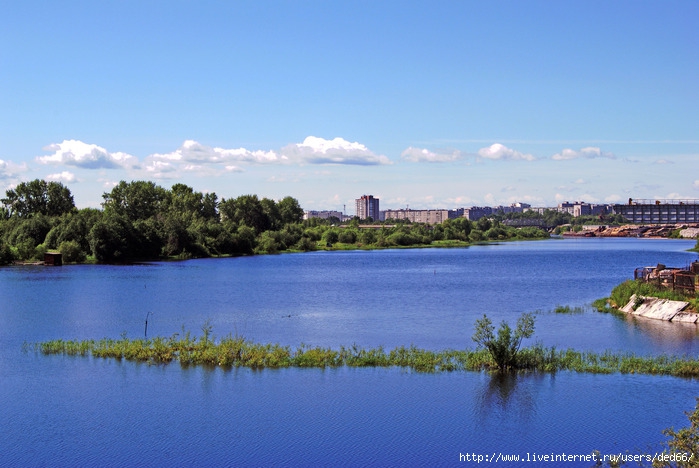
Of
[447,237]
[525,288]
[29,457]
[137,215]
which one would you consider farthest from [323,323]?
[447,237]

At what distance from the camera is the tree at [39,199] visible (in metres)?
121

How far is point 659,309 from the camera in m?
38.2

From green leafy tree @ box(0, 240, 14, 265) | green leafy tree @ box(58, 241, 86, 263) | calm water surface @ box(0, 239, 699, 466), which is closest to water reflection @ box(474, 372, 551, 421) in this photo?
calm water surface @ box(0, 239, 699, 466)

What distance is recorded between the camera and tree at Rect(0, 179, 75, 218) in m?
121

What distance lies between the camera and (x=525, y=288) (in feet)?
191

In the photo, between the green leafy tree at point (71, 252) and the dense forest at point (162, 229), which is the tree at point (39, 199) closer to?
the dense forest at point (162, 229)

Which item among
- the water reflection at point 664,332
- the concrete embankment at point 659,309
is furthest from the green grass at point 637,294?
the water reflection at point 664,332

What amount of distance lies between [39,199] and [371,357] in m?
112

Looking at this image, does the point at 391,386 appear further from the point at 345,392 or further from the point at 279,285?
the point at 279,285

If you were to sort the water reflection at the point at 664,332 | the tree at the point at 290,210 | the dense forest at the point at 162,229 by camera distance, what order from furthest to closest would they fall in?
the tree at the point at 290,210 → the dense forest at the point at 162,229 → the water reflection at the point at 664,332

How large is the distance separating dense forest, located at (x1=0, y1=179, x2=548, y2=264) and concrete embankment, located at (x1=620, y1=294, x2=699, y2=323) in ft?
230

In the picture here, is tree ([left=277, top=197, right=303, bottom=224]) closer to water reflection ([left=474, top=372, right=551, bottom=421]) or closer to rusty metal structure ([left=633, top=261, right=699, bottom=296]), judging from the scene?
rusty metal structure ([left=633, top=261, right=699, bottom=296])

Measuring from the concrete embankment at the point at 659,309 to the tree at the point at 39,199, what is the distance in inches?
4124

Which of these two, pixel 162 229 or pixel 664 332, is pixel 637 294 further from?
pixel 162 229
